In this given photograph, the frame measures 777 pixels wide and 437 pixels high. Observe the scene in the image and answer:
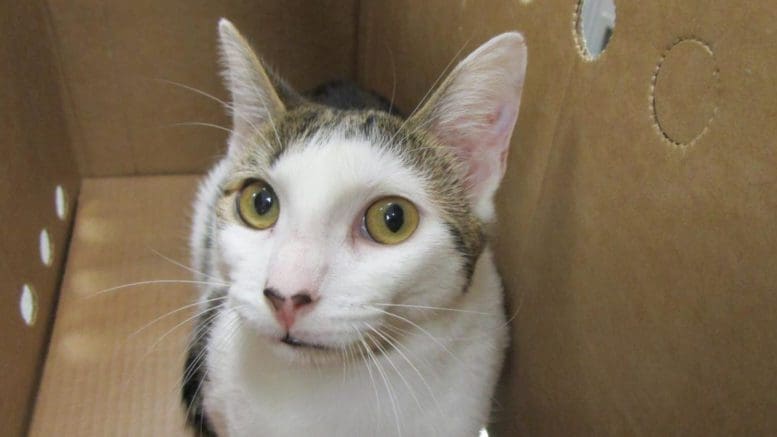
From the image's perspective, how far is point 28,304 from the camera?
3.47 ft

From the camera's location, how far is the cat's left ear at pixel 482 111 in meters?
0.65

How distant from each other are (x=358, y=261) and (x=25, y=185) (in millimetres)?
743

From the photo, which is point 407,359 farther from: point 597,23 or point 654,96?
point 597,23

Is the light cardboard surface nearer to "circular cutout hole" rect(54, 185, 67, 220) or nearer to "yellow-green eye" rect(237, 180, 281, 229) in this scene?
"circular cutout hole" rect(54, 185, 67, 220)

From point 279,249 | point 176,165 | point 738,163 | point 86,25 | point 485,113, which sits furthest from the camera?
point 176,165

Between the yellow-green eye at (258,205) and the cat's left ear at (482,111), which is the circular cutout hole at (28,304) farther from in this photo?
the cat's left ear at (482,111)

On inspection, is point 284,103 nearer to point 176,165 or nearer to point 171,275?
point 171,275

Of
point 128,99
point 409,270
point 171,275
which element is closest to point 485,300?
point 409,270

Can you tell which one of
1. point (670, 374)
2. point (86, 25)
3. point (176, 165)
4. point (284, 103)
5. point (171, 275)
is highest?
point (86, 25)

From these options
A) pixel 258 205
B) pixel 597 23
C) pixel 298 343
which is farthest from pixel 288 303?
pixel 597 23

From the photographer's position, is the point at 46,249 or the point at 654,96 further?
the point at 46,249

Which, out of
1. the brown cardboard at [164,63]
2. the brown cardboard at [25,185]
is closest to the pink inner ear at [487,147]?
the brown cardboard at [25,185]

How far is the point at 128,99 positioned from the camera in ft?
4.63

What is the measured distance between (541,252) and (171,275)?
837mm
